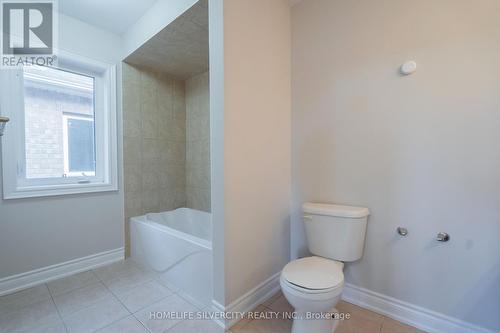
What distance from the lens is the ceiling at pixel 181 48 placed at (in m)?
1.71

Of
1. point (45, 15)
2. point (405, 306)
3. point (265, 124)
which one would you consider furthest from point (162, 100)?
point (405, 306)

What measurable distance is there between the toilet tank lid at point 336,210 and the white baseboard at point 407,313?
1.91 feet

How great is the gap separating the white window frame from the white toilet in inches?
77.3

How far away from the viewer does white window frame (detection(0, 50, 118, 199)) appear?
174 centimetres

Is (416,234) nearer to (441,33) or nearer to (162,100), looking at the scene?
(441,33)

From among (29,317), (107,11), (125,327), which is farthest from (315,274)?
(107,11)

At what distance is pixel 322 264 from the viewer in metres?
1.39

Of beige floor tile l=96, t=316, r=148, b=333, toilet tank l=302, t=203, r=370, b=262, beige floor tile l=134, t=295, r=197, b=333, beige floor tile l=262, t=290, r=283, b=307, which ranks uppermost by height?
toilet tank l=302, t=203, r=370, b=262

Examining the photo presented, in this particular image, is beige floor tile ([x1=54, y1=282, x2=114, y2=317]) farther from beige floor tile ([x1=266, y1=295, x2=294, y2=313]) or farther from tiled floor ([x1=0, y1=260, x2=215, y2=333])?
beige floor tile ([x1=266, y1=295, x2=294, y2=313])

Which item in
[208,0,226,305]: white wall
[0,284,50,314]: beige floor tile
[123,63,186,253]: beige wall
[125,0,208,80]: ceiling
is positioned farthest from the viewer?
[123,63,186,253]: beige wall

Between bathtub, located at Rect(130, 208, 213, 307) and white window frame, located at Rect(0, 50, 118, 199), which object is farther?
white window frame, located at Rect(0, 50, 118, 199)

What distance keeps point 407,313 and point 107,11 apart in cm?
323

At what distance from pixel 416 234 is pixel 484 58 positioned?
1036 millimetres

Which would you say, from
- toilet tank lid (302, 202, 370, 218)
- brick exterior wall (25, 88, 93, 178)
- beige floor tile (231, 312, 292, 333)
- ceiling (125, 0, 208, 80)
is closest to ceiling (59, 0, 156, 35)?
ceiling (125, 0, 208, 80)
